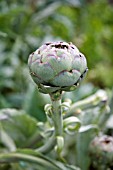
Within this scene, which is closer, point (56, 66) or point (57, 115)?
point (56, 66)

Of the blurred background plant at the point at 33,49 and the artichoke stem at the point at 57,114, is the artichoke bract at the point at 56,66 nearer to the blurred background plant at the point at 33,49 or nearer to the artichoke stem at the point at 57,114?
the artichoke stem at the point at 57,114

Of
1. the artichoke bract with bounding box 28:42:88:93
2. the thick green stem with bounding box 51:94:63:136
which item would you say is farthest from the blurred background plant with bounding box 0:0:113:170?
the artichoke bract with bounding box 28:42:88:93

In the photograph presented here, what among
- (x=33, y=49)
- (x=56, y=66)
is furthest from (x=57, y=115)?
(x=33, y=49)

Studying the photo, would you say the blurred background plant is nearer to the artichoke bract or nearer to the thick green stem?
the thick green stem

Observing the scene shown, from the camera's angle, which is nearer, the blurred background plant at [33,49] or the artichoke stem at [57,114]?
the artichoke stem at [57,114]

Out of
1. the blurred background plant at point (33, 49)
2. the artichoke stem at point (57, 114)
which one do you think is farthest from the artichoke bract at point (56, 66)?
the blurred background plant at point (33, 49)

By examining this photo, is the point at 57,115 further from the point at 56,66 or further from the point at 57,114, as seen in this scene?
the point at 56,66

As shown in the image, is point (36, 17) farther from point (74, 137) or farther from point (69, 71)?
point (69, 71)
